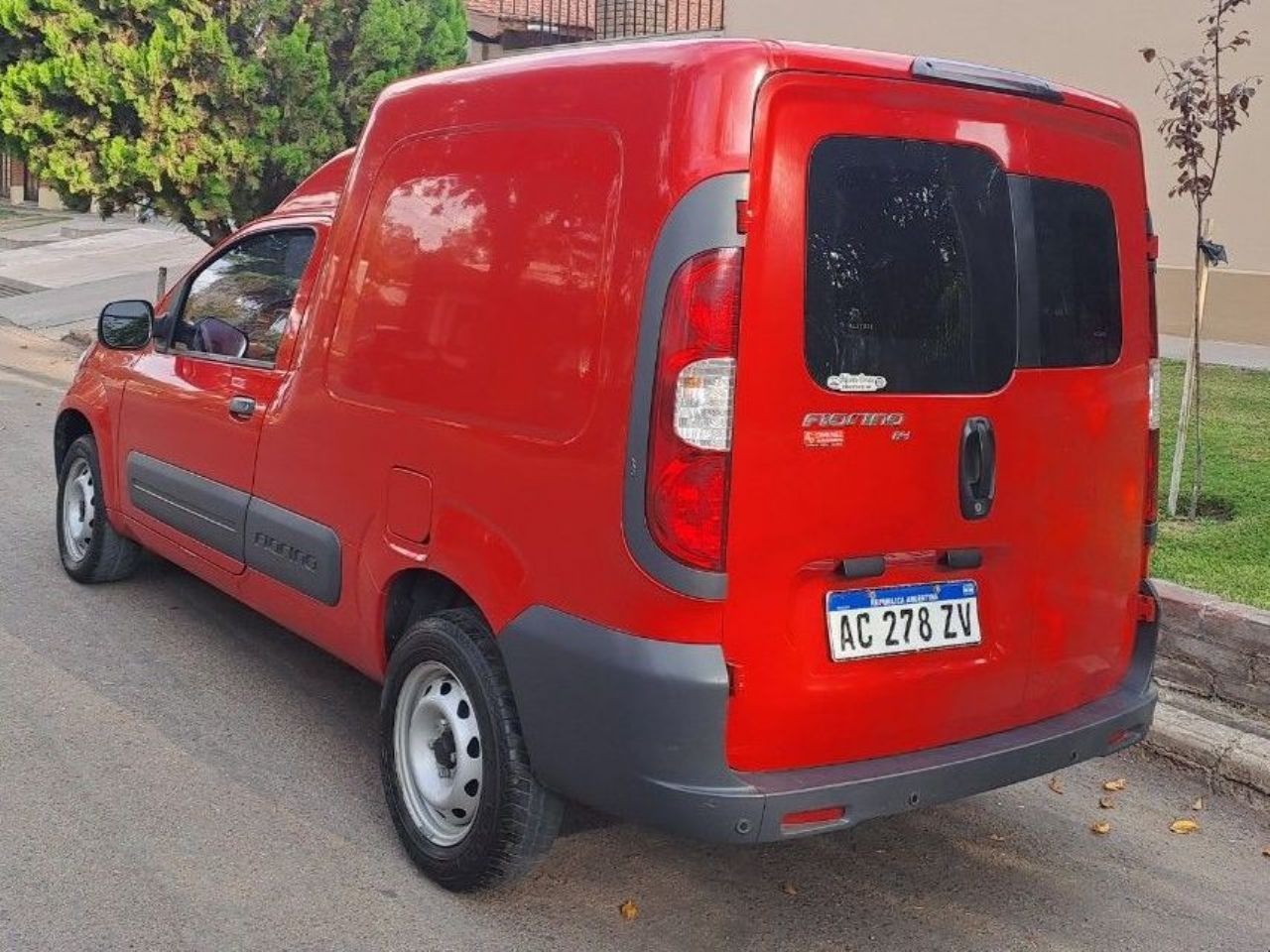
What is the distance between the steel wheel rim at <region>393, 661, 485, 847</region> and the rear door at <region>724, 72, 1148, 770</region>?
2.78ft

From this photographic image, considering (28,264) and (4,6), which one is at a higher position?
(4,6)

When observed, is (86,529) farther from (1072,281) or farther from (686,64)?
(1072,281)

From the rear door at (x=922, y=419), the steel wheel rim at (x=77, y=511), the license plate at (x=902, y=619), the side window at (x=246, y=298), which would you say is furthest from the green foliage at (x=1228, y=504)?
the steel wheel rim at (x=77, y=511)

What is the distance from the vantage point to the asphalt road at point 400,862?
11.0 ft

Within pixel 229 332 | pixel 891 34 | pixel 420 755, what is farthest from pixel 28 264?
pixel 420 755

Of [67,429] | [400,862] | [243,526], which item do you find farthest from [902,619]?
[67,429]

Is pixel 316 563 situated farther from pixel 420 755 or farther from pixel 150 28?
pixel 150 28

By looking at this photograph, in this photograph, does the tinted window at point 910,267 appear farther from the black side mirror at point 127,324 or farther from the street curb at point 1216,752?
the black side mirror at point 127,324

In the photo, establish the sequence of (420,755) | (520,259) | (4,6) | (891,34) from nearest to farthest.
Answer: (520,259) → (420,755) → (4,6) → (891,34)

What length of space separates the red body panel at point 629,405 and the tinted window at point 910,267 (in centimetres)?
5

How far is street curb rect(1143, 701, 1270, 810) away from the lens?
14.4 feet

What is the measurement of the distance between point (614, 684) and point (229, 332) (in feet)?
8.61

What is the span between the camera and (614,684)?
292 cm

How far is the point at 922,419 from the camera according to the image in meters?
3.09
